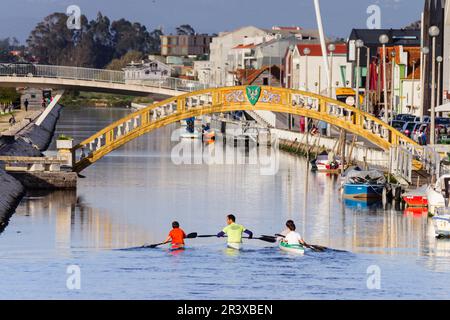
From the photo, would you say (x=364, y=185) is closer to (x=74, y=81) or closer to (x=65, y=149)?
(x=65, y=149)

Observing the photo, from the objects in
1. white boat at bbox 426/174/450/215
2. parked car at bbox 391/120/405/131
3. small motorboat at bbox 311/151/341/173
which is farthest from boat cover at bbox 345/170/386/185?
parked car at bbox 391/120/405/131

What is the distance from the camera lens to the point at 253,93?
6981 centimetres

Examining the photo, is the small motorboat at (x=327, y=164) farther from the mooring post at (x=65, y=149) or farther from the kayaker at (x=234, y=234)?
the kayaker at (x=234, y=234)

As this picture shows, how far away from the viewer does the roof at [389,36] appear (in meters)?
148

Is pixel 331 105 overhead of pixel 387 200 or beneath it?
overhead

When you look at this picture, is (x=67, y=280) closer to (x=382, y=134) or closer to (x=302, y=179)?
(x=382, y=134)

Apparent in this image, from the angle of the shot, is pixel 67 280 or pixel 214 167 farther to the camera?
pixel 214 167

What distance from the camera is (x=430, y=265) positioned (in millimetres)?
46062

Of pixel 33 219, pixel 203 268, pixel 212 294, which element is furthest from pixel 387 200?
pixel 212 294

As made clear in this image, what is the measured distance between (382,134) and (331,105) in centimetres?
289

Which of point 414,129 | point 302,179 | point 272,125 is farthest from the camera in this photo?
point 272,125

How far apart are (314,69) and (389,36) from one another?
1749 centimetres

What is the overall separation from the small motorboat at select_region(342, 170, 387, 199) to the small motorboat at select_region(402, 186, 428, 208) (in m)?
4.01

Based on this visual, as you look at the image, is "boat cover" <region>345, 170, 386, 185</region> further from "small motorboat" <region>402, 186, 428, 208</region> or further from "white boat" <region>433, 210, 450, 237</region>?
"white boat" <region>433, 210, 450, 237</region>
